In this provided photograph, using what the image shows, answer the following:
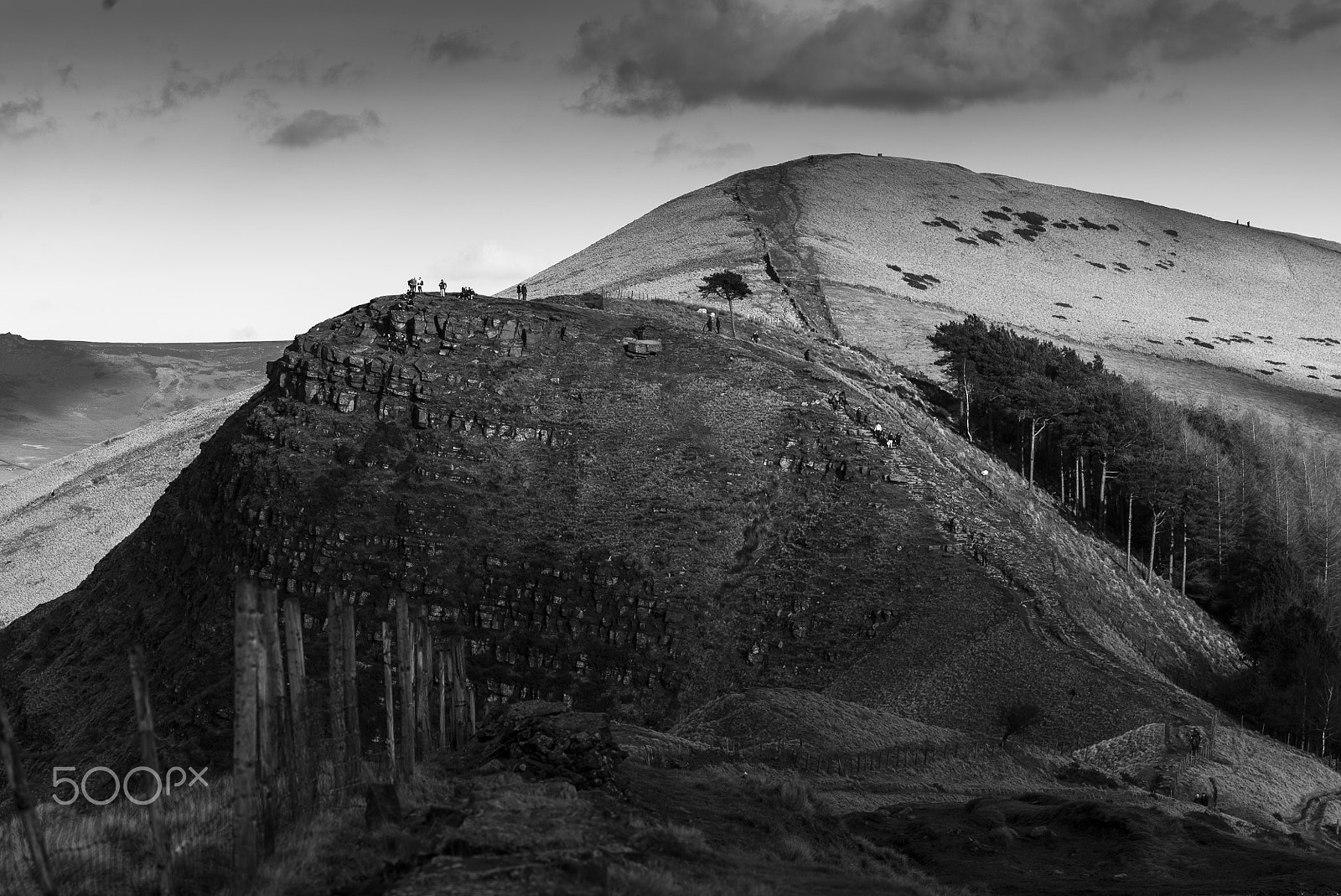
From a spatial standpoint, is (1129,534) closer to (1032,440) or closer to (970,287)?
(1032,440)

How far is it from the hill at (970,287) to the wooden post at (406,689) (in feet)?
289

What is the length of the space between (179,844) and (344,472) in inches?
2202

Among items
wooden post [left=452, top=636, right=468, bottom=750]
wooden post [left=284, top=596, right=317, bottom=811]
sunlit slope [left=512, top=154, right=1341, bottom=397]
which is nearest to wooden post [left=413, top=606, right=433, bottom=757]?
wooden post [left=452, top=636, right=468, bottom=750]

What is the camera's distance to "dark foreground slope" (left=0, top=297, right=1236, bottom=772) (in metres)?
65.1

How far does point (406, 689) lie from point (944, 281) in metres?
141

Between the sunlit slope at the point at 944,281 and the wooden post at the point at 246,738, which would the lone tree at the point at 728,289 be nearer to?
the sunlit slope at the point at 944,281

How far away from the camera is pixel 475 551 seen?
229ft

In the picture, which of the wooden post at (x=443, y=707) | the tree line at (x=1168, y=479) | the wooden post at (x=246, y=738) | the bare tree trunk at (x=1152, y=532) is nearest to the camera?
the wooden post at (x=246, y=738)

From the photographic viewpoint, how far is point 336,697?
81.7 ft

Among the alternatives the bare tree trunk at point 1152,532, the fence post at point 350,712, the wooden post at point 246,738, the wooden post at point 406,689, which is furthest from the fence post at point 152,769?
the bare tree trunk at point 1152,532

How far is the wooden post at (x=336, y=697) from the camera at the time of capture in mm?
23906

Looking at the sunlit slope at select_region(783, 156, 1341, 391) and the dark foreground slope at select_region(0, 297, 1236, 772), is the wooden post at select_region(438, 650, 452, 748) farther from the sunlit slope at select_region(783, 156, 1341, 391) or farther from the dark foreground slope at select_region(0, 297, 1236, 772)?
the sunlit slope at select_region(783, 156, 1341, 391)

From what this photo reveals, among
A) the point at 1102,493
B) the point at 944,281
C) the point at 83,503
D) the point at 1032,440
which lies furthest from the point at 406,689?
the point at 944,281

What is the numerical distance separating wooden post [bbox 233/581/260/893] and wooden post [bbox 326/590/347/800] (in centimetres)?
446
